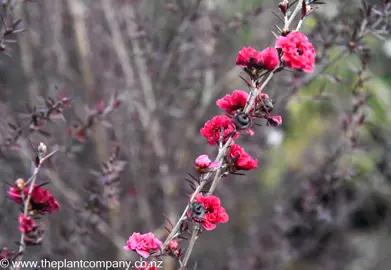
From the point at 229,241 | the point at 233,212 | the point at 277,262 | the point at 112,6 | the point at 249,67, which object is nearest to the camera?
the point at 249,67

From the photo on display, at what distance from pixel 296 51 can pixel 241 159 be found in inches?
12.8

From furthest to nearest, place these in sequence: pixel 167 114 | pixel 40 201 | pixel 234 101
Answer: pixel 167 114 < pixel 40 201 < pixel 234 101

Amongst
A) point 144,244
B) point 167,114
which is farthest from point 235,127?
point 167,114

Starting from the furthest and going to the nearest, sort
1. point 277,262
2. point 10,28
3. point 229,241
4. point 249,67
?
point 229,241 → point 277,262 → point 10,28 → point 249,67

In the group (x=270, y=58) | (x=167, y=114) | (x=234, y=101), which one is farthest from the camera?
(x=167, y=114)

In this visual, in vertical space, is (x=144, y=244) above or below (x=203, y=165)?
below

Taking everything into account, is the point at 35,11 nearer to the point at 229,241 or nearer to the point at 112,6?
the point at 112,6

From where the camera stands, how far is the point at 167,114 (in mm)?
3086

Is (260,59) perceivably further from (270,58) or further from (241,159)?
(241,159)

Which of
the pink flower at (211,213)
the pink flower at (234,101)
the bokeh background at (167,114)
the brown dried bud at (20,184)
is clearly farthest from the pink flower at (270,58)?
the bokeh background at (167,114)

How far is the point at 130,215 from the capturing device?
3393 millimetres

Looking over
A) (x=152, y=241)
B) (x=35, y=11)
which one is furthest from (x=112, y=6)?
(x=152, y=241)

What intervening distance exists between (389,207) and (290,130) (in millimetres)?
1383

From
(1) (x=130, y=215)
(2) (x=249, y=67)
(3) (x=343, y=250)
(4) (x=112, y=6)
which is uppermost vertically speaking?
(4) (x=112, y=6)
